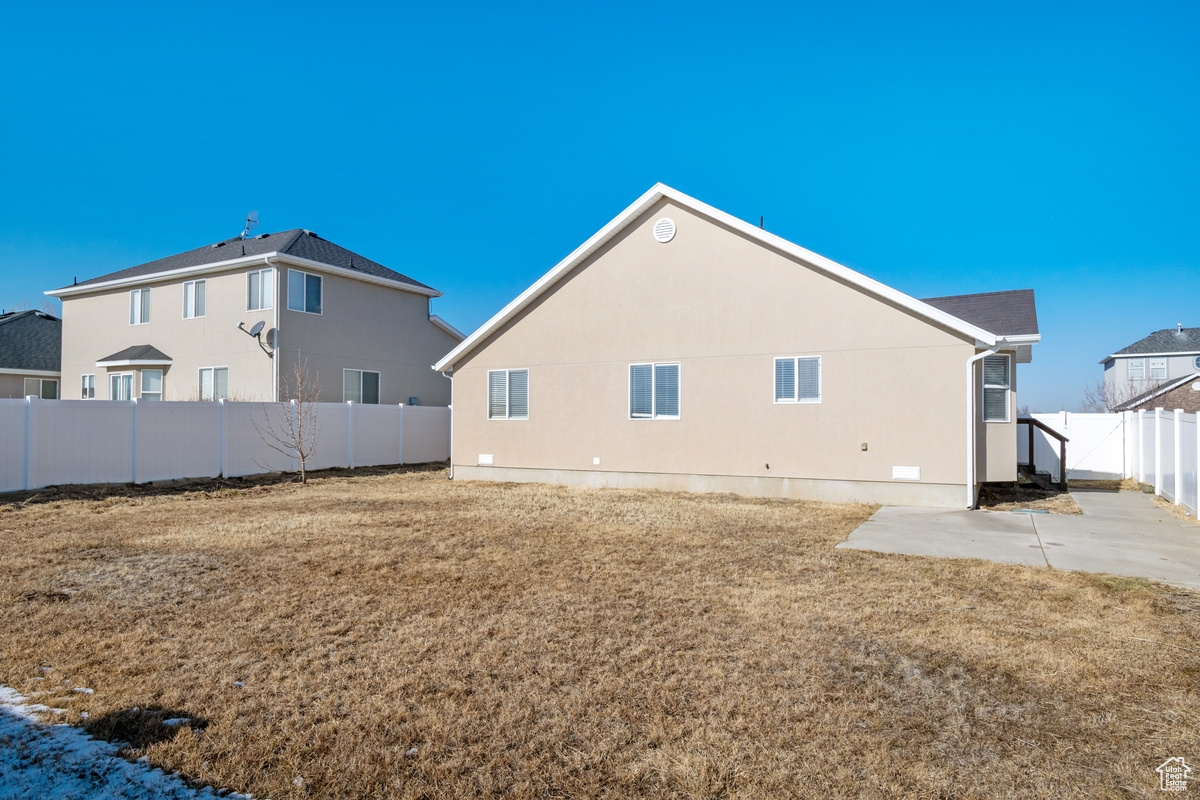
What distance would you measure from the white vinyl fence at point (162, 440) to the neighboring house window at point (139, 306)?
955cm

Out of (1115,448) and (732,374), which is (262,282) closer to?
(732,374)

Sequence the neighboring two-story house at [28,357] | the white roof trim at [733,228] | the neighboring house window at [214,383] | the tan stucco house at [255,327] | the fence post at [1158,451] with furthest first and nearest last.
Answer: the neighboring two-story house at [28,357]
the neighboring house window at [214,383]
the tan stucco house at [255,327]
the fence post at [1158,451]
the white roof trim at [733,228]

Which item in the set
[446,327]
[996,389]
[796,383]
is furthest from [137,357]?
[996,389]

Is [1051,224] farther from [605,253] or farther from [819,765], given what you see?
[819,765]

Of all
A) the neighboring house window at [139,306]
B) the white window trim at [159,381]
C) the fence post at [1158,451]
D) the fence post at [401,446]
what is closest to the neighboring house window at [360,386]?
the fence post at [401,446]

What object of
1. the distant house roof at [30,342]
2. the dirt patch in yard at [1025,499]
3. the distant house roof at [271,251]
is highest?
the distant house roof at [271,251]

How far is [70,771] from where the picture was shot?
118 inches

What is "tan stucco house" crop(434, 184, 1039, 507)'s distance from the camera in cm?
1176

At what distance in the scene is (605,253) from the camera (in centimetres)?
1475

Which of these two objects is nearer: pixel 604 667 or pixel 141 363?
pixel 604 667

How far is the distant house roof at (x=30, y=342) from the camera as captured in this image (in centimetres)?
2616

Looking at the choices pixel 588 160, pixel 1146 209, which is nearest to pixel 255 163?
pixel 588 160

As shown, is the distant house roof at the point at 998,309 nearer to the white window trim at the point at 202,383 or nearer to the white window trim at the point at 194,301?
the white window trim at the point at 202,383

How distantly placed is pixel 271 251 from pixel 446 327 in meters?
6.62
